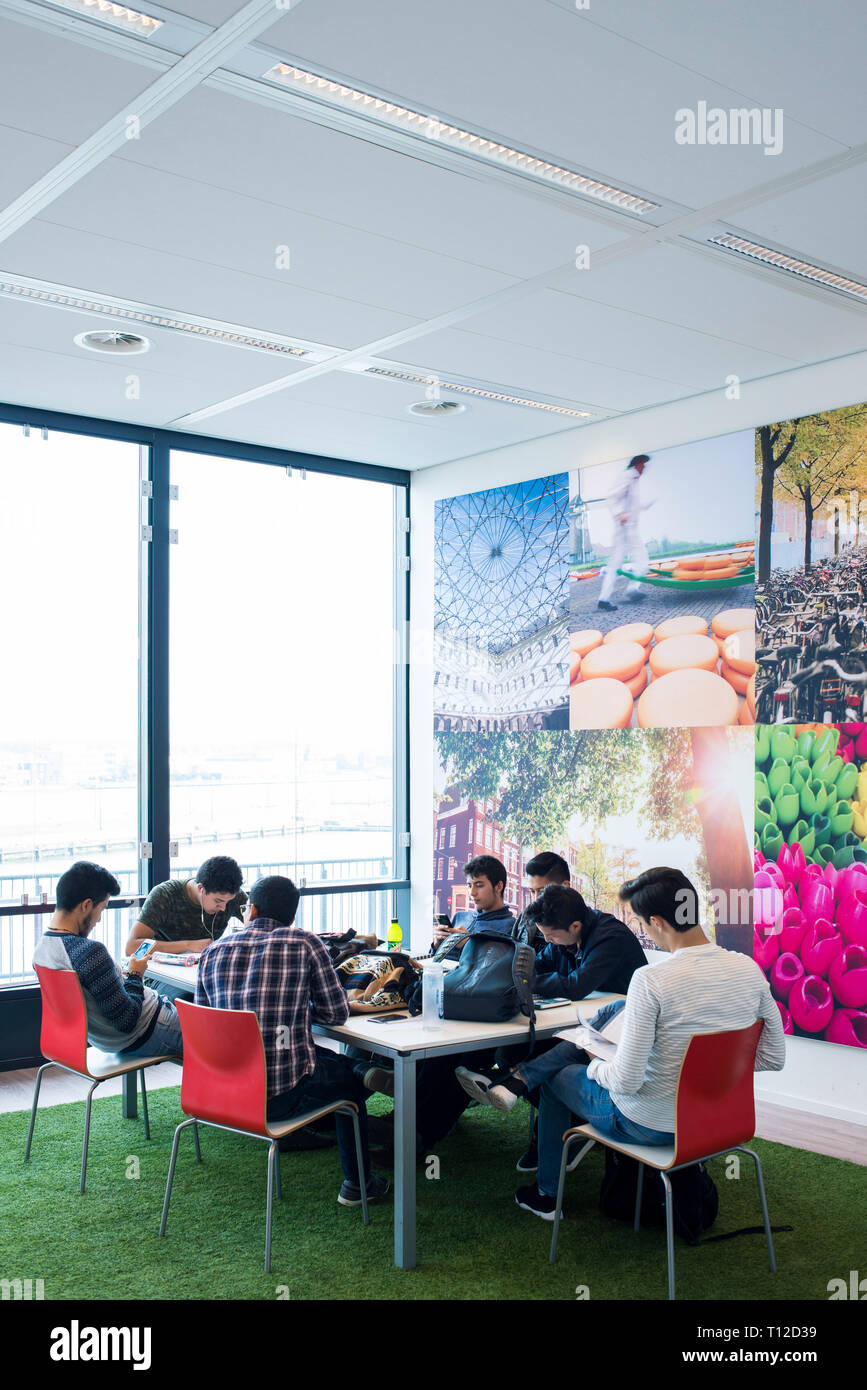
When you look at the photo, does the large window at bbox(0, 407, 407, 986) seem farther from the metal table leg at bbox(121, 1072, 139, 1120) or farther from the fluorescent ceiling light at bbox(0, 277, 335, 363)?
the fluorescent ceiling light at bbox(0, 277, 335, 363)

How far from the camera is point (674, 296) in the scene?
4379mm

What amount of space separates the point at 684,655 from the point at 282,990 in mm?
2946

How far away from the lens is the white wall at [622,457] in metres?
5.12

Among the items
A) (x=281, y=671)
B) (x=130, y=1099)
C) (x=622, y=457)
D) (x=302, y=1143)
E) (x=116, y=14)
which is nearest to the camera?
(x=116, y=14)

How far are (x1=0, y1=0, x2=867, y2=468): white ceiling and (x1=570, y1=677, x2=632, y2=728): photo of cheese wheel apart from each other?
1.50 metres

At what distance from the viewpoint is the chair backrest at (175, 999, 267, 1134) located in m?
3.50

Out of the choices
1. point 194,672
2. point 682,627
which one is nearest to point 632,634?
point 682,627

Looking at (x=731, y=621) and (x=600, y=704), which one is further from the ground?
(x=731, y=621)

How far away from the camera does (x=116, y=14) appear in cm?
276

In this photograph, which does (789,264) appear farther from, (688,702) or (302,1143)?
(302,1143)

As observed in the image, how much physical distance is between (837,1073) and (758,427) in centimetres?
301

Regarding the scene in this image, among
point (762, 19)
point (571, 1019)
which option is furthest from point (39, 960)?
point (762, 19)

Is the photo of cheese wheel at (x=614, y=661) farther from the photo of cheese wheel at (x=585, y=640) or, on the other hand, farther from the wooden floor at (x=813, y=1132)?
the wooden floor at (x=813, y=1132)
